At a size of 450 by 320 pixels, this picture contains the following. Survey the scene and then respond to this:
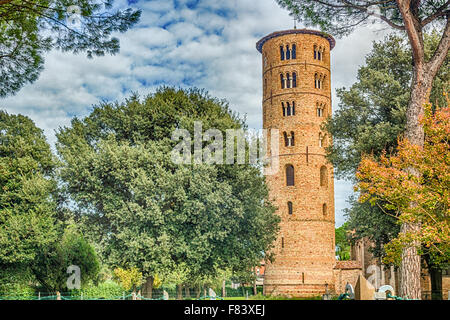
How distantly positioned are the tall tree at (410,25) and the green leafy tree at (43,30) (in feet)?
19.2

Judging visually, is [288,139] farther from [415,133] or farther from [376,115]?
[415,133]

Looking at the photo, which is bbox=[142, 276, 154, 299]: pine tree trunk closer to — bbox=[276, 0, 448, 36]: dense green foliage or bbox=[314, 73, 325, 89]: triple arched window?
bbox=[276, 0, 448, 36]: dense green foliage

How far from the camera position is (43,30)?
44.0 ft

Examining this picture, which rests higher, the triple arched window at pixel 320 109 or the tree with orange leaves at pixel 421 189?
the triple arched window at pixel 320 109

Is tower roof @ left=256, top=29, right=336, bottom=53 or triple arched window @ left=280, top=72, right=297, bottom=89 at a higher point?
tower roof @ left=256, top=29, right=336, bottom=53

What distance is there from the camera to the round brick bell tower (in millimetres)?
35531

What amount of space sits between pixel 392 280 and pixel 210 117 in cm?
2048

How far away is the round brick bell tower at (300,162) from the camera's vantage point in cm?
3553

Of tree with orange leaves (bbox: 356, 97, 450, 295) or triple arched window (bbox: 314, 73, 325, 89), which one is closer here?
tree with orange leaves (bbox: 356, 97, 450, 295)

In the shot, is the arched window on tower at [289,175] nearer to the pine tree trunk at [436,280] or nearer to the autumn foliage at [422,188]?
the pine tree trunk at [436,280]

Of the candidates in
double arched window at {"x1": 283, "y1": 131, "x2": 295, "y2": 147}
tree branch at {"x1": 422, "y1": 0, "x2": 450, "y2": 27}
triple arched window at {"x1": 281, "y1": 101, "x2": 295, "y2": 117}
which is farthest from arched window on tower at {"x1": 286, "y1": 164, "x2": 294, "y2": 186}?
tree branch at {"x1": 422, "y1": 0, "x2": 450, "y2": 27}

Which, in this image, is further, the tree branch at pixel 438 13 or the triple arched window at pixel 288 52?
the triple arched window at pixel 288 52

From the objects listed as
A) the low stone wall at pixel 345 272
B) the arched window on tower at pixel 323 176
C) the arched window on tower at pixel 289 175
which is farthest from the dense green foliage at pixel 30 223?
the low stone wall at pixel 345 272

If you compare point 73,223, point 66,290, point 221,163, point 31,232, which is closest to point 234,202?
point 221,163
